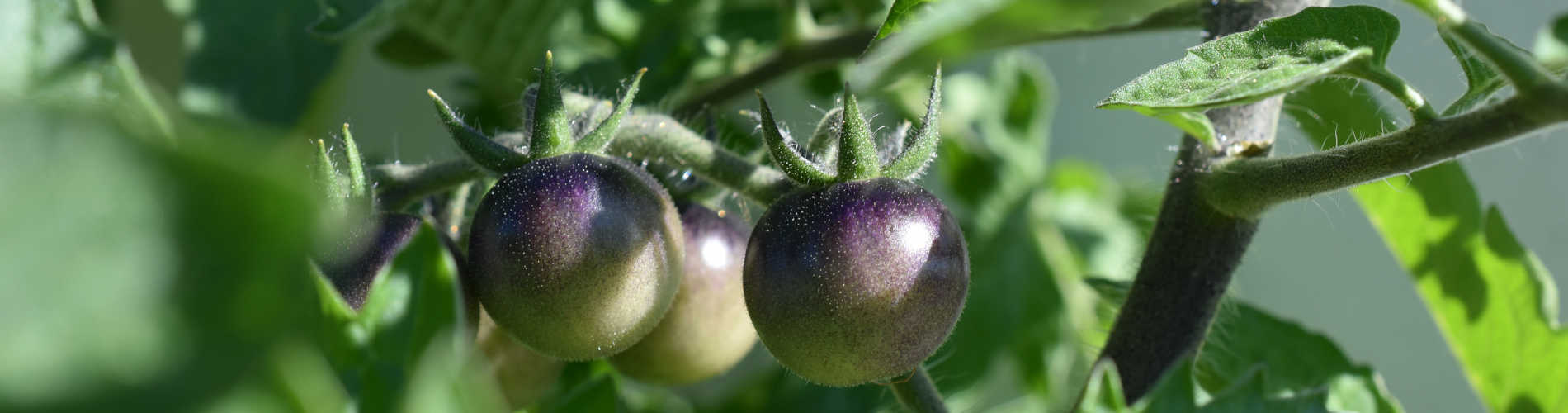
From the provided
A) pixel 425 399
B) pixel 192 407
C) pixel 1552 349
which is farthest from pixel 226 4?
pixel 1552 349

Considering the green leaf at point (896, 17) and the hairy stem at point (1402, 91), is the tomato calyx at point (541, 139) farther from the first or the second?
the hairy stem at point (1402, 91)

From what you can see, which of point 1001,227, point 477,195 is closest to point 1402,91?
point 477,195

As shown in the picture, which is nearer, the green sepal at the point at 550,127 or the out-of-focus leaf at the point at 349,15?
the green sepal at the point at 550,127

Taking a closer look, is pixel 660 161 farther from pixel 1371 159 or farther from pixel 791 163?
pixel 1371 159

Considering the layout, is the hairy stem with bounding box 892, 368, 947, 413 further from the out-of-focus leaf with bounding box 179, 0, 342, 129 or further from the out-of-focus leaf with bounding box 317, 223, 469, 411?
the out-of-focus leaf with bounding box 179, 0, 342, 129

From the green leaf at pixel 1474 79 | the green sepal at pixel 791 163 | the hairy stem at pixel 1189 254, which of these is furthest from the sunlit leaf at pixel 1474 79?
the green sepal at pixel 791 163
